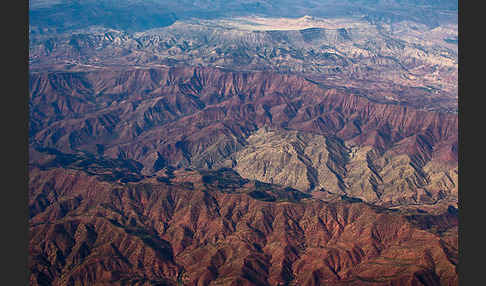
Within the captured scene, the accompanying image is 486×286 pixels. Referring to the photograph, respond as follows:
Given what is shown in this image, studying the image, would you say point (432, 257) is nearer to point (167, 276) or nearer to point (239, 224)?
point (239, 224)

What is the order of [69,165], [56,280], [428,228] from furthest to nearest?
1. [69,165]
2. [428,228]
3. [56,280]

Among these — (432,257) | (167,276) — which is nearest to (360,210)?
(432,257)

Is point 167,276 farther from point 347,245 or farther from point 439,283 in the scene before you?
point 439,283

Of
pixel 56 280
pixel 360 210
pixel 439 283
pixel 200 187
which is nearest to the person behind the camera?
pixel 439 283

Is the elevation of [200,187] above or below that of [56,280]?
above

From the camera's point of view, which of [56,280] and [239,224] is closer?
[56,280]

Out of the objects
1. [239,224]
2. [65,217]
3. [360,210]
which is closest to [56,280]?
[65,217]
